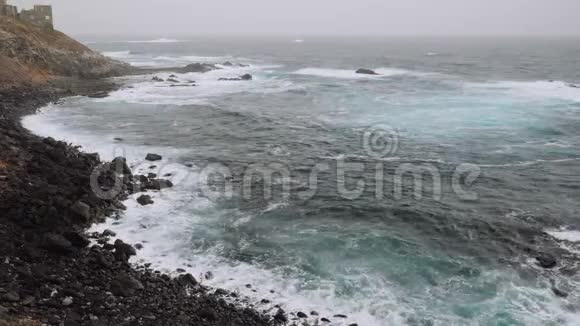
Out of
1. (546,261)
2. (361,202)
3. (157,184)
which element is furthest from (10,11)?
(546,261)

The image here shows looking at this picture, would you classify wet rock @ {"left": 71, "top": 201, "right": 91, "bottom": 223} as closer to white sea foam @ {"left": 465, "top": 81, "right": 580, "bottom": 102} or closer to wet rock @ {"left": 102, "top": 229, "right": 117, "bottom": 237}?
wet rock @ {"left": 102, "top": 229, "right": 117, "bottom": 237}

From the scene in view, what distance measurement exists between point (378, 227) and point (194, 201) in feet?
Result: 32.3

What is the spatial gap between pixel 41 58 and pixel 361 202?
52359 millimetres

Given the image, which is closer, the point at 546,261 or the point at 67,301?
the point at 67,301

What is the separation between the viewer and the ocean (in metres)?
16.9

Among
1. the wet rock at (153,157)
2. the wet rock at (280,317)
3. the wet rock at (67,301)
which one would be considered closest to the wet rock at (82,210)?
the wet rock at (67,301)

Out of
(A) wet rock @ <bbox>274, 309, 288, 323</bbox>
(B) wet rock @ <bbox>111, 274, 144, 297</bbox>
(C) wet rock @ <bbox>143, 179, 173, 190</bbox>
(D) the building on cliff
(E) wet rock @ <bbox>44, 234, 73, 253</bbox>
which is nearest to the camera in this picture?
(A) wet rock @ <bbox>274, 309, 288, 323</bbox>

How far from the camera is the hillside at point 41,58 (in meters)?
50.3

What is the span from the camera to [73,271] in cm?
1627

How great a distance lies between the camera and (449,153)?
34.4 metres

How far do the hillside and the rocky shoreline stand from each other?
29250 millimetres

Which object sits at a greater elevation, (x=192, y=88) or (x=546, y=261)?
(x=192, y=88)

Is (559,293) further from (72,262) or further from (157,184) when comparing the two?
(157,184)

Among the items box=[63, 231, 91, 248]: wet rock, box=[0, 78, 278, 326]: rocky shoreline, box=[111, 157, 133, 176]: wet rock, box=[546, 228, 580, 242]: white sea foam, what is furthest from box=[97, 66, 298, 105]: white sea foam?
box=[546, 228, 580, 242]: white sea foam
